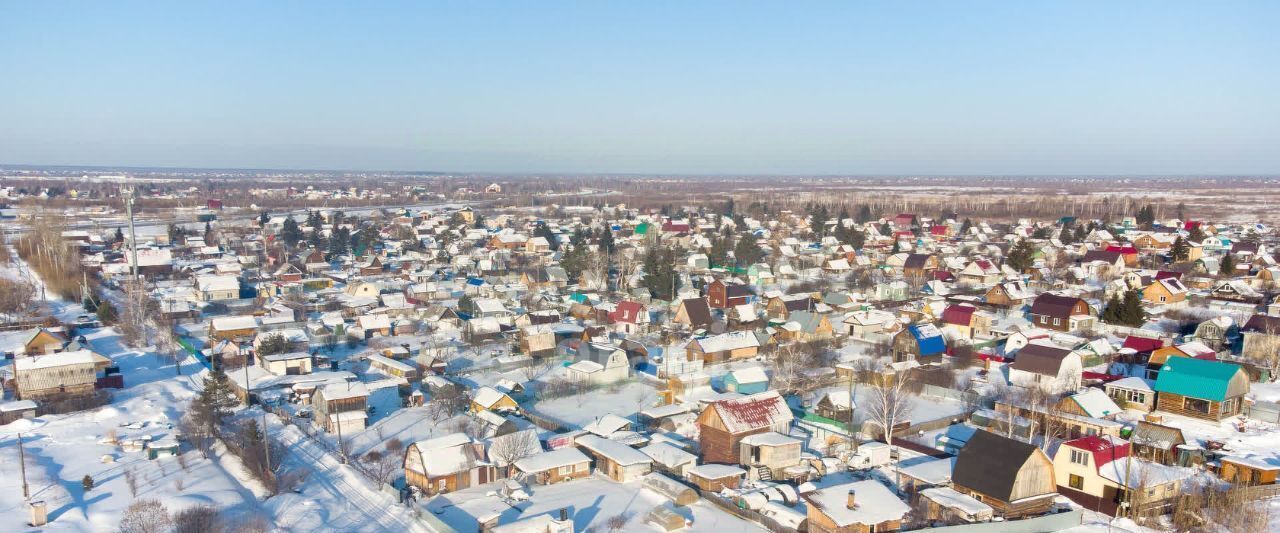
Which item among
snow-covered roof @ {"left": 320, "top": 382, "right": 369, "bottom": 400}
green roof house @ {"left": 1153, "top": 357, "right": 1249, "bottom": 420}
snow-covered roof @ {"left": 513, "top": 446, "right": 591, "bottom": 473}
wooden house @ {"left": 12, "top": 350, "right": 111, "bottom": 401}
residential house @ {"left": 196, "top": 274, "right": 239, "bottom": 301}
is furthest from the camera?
residential house @ {"left": 196, "top": 274, "right": 239, "bottom": 301}

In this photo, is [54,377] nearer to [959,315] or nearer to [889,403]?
[889,403]

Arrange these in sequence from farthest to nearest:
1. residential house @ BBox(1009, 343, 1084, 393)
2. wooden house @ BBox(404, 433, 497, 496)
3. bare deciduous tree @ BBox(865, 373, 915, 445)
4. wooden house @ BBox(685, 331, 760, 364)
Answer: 1. wooden house @ BBox(685, 331, 760, 364)
2. residential house @ BBox(1009, 343, 1084, 393)
3. bare deciduous tree @ BBox(865, 373, 915, 445)
4. wooden house @ BBox(404, 433, 497, 496)

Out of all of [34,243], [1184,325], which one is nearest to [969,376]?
[1184,325]

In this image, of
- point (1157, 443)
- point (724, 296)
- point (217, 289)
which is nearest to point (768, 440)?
point (1157, 443)

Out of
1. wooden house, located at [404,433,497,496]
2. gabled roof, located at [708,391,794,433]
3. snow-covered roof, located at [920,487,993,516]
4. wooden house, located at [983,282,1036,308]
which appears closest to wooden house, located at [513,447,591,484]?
wooden house, located at [404,433,497,496]

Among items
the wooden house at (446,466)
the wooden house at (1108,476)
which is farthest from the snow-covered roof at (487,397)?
the wooden house at (1108,476)

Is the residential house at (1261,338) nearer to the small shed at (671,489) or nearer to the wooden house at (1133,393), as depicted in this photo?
the wooden house at (1133,393)

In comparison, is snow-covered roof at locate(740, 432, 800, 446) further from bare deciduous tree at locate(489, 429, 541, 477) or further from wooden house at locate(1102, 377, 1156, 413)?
wooden house at locate(1102, 377, 1156, 413)
